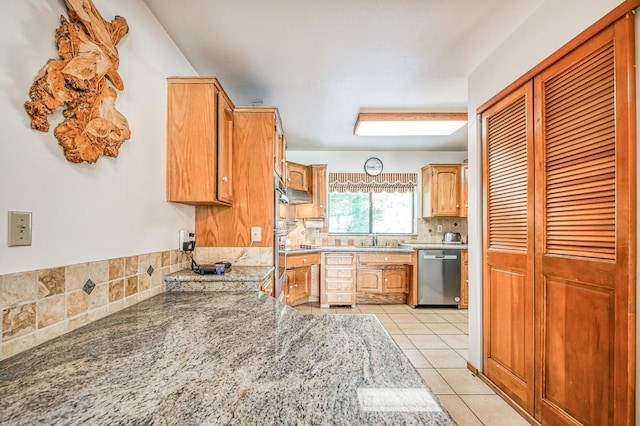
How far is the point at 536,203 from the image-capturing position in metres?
1.74

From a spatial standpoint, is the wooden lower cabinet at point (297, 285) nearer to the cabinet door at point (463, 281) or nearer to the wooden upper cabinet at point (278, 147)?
the wooden upper cabinet at point (278, 147)

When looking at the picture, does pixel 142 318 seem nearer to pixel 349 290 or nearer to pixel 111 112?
pixel 111 112

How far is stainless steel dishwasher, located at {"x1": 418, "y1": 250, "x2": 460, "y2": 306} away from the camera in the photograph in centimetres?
425

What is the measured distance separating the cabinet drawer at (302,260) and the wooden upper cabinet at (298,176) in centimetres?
101

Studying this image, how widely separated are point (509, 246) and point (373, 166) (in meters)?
3.19

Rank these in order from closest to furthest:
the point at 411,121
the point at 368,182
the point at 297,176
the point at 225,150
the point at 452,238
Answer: the point at 225,150, the point at 411,121, the point at 297,176, the point at 452,238, the point at 368,182

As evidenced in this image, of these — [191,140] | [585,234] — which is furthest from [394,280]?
[191,140]

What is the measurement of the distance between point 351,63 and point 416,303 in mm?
3357

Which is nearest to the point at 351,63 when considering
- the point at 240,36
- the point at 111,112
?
the point at 240,36

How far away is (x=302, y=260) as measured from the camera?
13.3 ft

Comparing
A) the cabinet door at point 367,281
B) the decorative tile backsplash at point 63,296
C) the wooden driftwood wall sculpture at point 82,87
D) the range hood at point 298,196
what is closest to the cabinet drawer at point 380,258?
the cabinet door at point 367,281

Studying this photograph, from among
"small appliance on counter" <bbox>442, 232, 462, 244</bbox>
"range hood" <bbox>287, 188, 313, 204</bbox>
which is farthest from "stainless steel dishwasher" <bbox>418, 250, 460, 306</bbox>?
"range hood" <bbox>287, 188, 313, 204</bbox>

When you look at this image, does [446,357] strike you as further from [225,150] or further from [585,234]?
[225,150]

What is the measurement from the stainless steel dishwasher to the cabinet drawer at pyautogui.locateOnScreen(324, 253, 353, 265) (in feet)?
3.36
